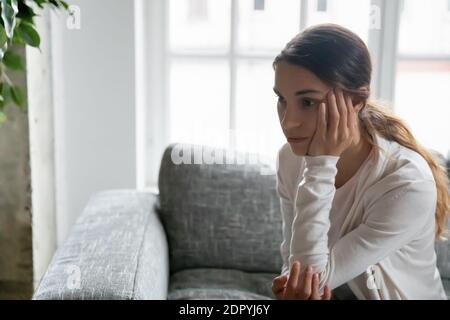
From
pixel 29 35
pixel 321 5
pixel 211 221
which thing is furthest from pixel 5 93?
pixel 321 5

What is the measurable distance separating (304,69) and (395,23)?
1.22m

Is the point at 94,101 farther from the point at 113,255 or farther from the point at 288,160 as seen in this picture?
the point at 288,160

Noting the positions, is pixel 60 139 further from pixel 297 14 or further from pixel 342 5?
pixel 342 5

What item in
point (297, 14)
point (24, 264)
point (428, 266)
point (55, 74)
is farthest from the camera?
point (297, 14)

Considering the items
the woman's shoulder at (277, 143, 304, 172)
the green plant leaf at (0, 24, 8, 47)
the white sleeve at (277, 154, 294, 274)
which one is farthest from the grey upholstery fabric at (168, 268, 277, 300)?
the green plant leaf at (0, 24, 8, 47)

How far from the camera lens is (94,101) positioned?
211 centimetres

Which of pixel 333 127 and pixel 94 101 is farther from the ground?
pixel 333 127

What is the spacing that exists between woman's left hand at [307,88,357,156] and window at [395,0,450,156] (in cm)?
127

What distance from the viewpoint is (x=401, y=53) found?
7.21 feet

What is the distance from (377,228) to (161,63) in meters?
1.38

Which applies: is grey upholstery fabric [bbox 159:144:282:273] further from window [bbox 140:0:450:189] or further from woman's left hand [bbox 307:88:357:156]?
woman's left hand [bbox 307:88:357:156]

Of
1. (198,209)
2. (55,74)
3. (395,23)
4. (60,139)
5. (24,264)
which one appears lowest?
(24,264)

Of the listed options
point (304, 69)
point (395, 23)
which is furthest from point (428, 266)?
point (395, 23)

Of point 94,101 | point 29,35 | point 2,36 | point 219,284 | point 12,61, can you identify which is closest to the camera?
point 2,36
